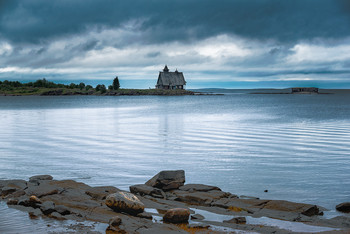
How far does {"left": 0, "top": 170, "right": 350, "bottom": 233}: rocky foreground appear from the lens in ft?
32.5

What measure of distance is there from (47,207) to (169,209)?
11.5 feet

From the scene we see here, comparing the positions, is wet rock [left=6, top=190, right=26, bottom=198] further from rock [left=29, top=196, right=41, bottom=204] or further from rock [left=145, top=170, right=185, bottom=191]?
rock [left=145, top=170, right=185, bottom=191]

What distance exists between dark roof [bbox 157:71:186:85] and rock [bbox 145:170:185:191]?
558ft

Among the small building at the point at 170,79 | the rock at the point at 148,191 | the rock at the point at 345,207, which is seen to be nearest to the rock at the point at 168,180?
the rock at the point at 148,191

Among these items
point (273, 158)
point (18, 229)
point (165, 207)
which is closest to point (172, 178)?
point (165, 207)

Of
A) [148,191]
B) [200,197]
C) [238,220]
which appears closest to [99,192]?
[148,191]

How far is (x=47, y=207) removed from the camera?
1112cm

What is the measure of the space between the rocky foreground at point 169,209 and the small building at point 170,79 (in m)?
170

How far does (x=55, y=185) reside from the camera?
1397cm

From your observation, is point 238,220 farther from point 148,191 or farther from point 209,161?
point 209,161

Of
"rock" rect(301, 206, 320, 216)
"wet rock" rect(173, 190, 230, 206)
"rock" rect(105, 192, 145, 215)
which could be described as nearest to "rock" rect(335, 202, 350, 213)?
"rock" rect(301, 206, 320, 216)

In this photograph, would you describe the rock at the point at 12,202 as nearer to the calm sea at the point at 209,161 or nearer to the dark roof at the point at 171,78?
the calm sea at the point at 209,161

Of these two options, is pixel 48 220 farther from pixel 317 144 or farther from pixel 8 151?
pixel 317 144

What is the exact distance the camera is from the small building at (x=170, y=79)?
184m
